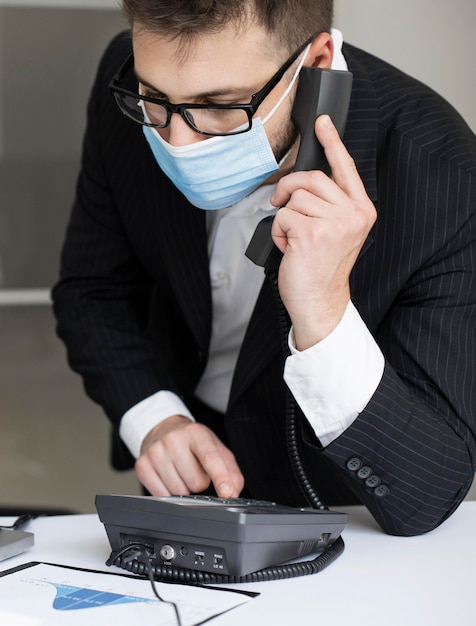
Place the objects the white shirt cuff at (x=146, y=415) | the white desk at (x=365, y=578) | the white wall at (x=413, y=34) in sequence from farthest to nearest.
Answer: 1. the white wall at (x=413, y=34)
2. the white shirt cuff at (x=146, y=415)
3. the white desk at (x=365, y=578)

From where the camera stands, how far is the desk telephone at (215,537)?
941mm

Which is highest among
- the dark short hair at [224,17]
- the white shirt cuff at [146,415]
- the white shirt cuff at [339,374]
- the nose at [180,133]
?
the dark short hair at [224,17]

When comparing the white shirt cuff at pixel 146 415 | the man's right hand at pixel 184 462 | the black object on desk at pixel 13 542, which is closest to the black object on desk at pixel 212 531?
the black object on desk at pixel 13 542

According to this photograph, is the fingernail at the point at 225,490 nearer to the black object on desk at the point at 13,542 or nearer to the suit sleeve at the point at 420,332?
the suit sleeve at the point at 420,332

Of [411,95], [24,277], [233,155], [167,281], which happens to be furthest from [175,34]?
[24,277]

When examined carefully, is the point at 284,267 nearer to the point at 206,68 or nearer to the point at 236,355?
the point at 206,68

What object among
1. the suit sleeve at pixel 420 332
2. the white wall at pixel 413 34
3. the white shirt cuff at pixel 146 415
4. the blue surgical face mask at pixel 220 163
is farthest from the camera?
the white wall at pixel 413 34

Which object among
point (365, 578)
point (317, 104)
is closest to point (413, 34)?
point (317, 104)

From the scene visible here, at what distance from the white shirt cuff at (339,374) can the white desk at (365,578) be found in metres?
0.16

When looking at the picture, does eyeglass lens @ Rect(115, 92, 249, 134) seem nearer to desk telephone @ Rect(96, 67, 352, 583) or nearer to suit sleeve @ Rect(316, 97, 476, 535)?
suit sleeve @ Rect(316, 97, 476, 535)

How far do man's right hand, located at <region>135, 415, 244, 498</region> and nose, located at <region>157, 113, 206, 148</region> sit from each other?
16.1 inches

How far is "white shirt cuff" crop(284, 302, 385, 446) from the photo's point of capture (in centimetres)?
114

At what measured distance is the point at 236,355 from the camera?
64.6 inches

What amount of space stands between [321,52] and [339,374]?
0.50 m
